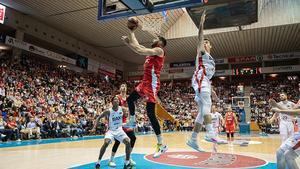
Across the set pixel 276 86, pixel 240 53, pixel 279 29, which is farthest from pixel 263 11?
pixel 276 86

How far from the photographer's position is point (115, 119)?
6.40 metres

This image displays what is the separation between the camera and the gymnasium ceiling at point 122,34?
1817cm

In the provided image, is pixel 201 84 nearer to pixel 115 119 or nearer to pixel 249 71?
pixel 115 119

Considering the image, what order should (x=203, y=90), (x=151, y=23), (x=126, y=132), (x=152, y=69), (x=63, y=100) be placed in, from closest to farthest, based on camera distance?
(x=203, y=90), (x=152, y=69), (x=126, y=132), (x=151, y=23), (x=63, y=100)

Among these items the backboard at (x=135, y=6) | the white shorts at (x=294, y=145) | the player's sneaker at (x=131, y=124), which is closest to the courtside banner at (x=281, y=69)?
the backboard at (x=135, y=6)

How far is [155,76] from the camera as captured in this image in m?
4.81

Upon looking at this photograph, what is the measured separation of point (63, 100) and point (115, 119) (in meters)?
13.8

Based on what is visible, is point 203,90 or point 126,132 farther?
point 126,132

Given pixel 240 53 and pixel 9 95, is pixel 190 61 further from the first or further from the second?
pixel 9 95

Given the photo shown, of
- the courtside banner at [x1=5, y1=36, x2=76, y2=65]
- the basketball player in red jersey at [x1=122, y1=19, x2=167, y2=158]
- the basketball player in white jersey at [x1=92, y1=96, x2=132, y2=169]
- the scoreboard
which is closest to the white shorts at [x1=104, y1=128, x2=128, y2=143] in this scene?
the basketball player in white jersey at [x1=92, y1=96, x2=132, y2=169]

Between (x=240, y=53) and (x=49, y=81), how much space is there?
19861mm

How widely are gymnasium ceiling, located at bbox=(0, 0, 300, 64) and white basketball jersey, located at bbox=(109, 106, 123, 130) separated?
1239 centimetres

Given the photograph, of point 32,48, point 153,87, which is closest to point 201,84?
point 153,87

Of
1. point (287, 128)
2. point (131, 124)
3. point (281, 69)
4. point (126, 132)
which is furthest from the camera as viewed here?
point (281, 69)
